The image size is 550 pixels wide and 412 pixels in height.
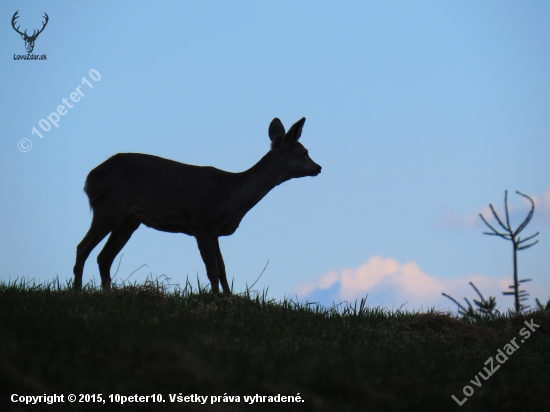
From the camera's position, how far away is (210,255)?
10500 mm

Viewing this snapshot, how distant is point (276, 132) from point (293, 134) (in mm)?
468

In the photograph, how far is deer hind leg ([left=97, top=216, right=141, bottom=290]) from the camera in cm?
1070

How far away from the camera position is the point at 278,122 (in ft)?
39.6

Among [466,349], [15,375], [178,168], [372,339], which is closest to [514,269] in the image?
[466,349]

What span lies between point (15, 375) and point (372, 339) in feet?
15.1

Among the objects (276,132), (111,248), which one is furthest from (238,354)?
(276,132)

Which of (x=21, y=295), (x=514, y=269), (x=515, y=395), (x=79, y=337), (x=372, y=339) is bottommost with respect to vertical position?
(x=515, y=395)

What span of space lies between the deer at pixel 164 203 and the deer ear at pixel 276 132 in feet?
2.55

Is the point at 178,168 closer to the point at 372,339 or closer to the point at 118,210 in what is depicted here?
the point at 118,210

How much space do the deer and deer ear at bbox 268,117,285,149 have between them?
0.78m

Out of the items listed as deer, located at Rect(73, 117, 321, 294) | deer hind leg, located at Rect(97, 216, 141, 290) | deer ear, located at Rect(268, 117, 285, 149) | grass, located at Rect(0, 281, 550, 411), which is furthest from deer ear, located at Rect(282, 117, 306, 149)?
grass, located at Rect(0, 281, 550, 411)

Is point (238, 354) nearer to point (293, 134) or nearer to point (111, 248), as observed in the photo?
point (111, 248)

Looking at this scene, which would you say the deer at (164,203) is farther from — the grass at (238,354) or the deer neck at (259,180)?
the grass at (238,354)

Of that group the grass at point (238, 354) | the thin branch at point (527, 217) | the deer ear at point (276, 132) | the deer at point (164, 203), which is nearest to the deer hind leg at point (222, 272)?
the deer at point (164, 203)
